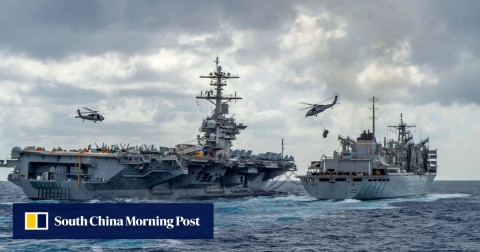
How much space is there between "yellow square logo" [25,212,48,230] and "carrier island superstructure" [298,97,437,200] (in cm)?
2791

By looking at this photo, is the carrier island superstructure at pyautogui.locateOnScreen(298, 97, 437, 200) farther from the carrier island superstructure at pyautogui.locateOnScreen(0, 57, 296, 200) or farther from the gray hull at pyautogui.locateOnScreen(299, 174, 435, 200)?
the carrier island superstructure at pyautogui.locateOnScreen(0, 57, 296, 200)

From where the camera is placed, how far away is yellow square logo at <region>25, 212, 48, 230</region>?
113ft

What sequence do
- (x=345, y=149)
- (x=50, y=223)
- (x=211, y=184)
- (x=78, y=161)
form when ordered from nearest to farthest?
1. (x=50, y=223)
2. (x=78, y=161)
3. (x=211, y=184)
4. (x=345, y=149)

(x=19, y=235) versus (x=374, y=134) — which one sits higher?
(x=374, y=134)

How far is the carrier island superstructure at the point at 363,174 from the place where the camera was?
6034 cm

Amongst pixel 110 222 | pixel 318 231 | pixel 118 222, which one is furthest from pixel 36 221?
pixel 318 231

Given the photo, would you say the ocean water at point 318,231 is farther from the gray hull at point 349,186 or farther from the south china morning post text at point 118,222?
the gray hull at point 349,186

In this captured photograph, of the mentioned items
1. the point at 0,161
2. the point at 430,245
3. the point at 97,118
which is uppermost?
the point at 97,118

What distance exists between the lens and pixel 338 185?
60.2 metres

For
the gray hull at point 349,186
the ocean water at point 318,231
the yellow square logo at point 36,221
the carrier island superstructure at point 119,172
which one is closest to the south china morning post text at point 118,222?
the yellow square logo at point 36,221

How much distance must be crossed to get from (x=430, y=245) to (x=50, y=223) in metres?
21.6

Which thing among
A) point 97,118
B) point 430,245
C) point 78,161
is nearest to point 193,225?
point 430,245

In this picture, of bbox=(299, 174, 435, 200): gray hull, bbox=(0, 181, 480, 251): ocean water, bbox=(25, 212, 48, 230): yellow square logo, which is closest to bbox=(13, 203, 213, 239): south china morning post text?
bbox=(25, 212, 48, 230): yellow square logo

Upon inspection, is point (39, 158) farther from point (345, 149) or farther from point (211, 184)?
point (345, 149)
